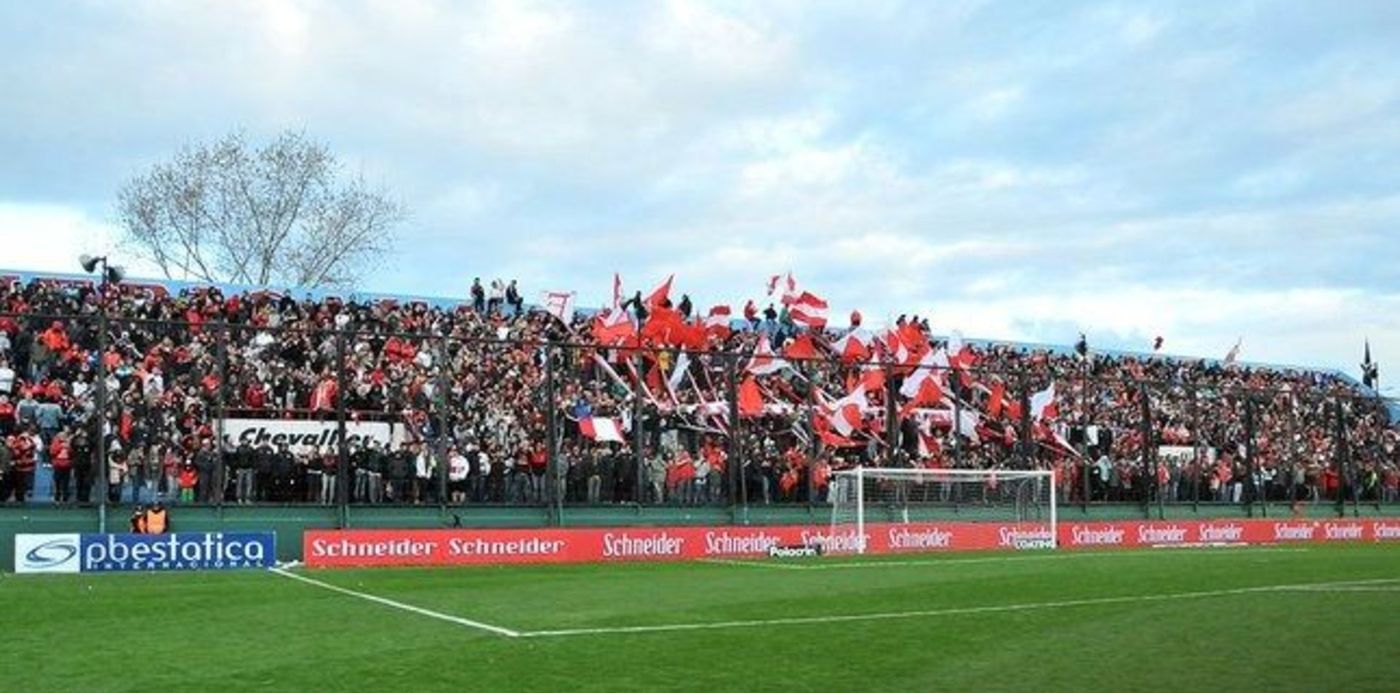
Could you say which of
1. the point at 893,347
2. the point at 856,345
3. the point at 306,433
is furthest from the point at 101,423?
the point at 893,347

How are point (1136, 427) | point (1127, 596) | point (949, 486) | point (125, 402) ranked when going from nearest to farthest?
point (1127, 596) < point (125, 402) < point (949, 486) < point (1136, 427)

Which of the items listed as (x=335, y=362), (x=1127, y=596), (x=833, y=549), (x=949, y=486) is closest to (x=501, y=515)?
(x=335, y=362)

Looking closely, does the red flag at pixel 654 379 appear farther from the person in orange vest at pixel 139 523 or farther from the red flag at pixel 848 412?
Answer: the person in orange vest at pixel 139 523

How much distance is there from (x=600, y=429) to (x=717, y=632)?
16.3 metres

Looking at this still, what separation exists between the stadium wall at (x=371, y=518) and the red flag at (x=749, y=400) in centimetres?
210

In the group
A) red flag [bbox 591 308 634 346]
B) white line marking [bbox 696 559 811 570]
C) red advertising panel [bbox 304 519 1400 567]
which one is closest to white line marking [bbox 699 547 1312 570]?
white line marking [bbox 696 559 811 570]

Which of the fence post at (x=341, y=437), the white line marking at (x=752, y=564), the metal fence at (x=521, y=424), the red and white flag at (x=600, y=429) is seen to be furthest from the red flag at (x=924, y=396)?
the fence post at (x=341, y=437)

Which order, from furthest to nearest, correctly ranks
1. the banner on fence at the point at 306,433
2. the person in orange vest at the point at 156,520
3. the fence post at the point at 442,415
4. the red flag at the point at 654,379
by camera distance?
the red flag at the point at 654,379 < the fence post at the point at 442,415 < the banner on fence at the point at 306,433 < the person in orange vest at the point at 156,520

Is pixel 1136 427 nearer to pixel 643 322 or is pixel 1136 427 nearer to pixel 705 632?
pixel 643 322

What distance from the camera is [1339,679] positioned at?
9.62 m

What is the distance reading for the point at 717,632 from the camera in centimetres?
1287

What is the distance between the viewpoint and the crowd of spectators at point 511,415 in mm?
24641

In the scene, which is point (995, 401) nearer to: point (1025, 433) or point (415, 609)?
point (1025, 433)

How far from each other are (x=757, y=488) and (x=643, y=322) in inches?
352
